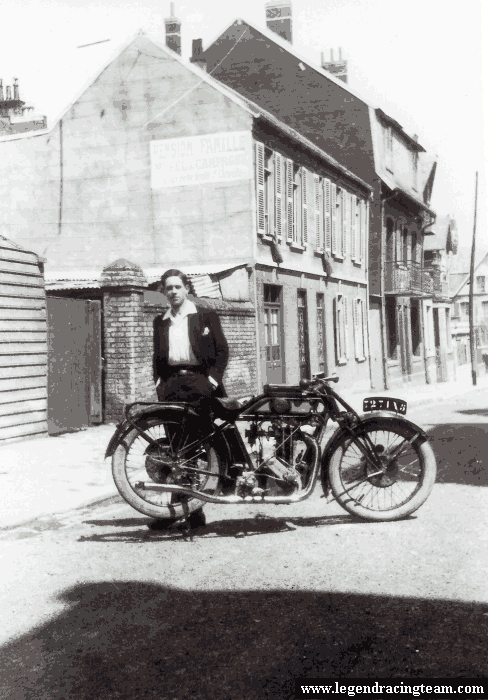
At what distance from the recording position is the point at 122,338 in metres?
12.2

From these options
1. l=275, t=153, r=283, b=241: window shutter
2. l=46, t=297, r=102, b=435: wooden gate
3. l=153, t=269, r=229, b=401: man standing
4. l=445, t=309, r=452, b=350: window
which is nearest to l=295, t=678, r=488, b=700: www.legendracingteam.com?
l=153, t=269, r=229, b=401: man standing

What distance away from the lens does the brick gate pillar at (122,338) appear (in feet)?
39.6

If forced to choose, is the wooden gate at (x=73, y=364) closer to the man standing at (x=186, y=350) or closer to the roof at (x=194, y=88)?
the roof at (x=194, y=88)

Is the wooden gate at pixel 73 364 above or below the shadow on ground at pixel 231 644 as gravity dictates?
above

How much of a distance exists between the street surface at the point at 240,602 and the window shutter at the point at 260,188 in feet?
33.3

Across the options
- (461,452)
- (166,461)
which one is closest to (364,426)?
(166,461)

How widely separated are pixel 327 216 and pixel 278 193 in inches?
167

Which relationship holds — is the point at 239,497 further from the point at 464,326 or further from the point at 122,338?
the point at 464,326

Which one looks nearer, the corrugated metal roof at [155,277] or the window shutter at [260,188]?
the corrugated metal roof at [155,277]

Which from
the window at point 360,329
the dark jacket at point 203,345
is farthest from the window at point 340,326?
the dark jacket at point 203,345

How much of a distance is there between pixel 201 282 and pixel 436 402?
857cm

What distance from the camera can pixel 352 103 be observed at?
2170 centimetres

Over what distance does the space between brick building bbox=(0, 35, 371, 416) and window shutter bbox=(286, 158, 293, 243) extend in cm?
4

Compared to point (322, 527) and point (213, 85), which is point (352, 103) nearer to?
point (213, 85)
